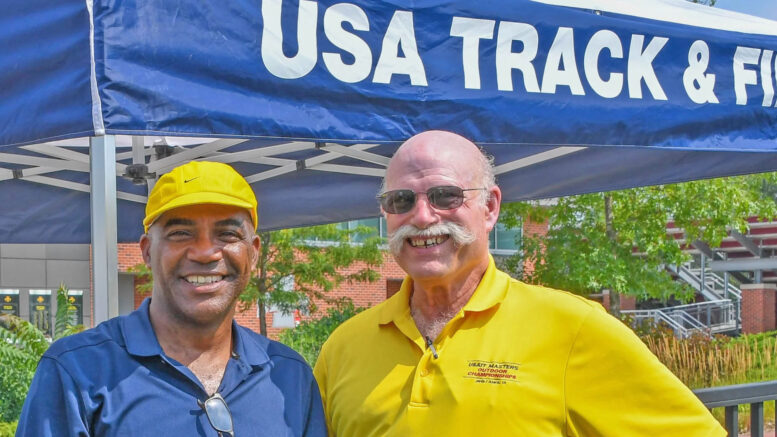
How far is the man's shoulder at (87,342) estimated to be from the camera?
2.15 meters

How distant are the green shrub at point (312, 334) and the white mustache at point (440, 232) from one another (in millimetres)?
11606

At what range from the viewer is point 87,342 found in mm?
2219

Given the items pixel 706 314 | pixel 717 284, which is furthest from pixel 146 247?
pixel 717 284

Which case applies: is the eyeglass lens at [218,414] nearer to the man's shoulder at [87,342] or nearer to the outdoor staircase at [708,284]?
→ the man's shoulder at [87,342]

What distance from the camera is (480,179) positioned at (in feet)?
8.87

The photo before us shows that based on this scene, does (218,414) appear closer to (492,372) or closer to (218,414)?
(218,414)

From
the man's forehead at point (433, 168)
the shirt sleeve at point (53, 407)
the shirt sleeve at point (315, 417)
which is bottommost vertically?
the shirt sleeve at point (315, 417)

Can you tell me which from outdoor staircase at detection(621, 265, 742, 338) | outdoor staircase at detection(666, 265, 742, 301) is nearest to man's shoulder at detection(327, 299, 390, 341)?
outdoor staircase at detection(621, 265, 742, 338)

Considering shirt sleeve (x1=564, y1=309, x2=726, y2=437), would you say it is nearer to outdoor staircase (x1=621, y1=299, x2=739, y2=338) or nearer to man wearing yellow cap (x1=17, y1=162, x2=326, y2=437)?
man wearing yellow cap (x1=17, y1=162, x2=326, y2=437)

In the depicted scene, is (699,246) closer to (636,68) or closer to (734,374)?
(734,374)

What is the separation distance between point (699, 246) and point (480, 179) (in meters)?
26.4

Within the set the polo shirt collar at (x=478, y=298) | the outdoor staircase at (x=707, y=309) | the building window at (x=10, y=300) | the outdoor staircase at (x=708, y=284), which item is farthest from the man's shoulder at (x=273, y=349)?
the outdoor staircase at (x=708, y=284)

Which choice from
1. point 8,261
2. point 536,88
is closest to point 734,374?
point 536,88

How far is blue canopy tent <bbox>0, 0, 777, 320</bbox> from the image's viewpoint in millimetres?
2523
